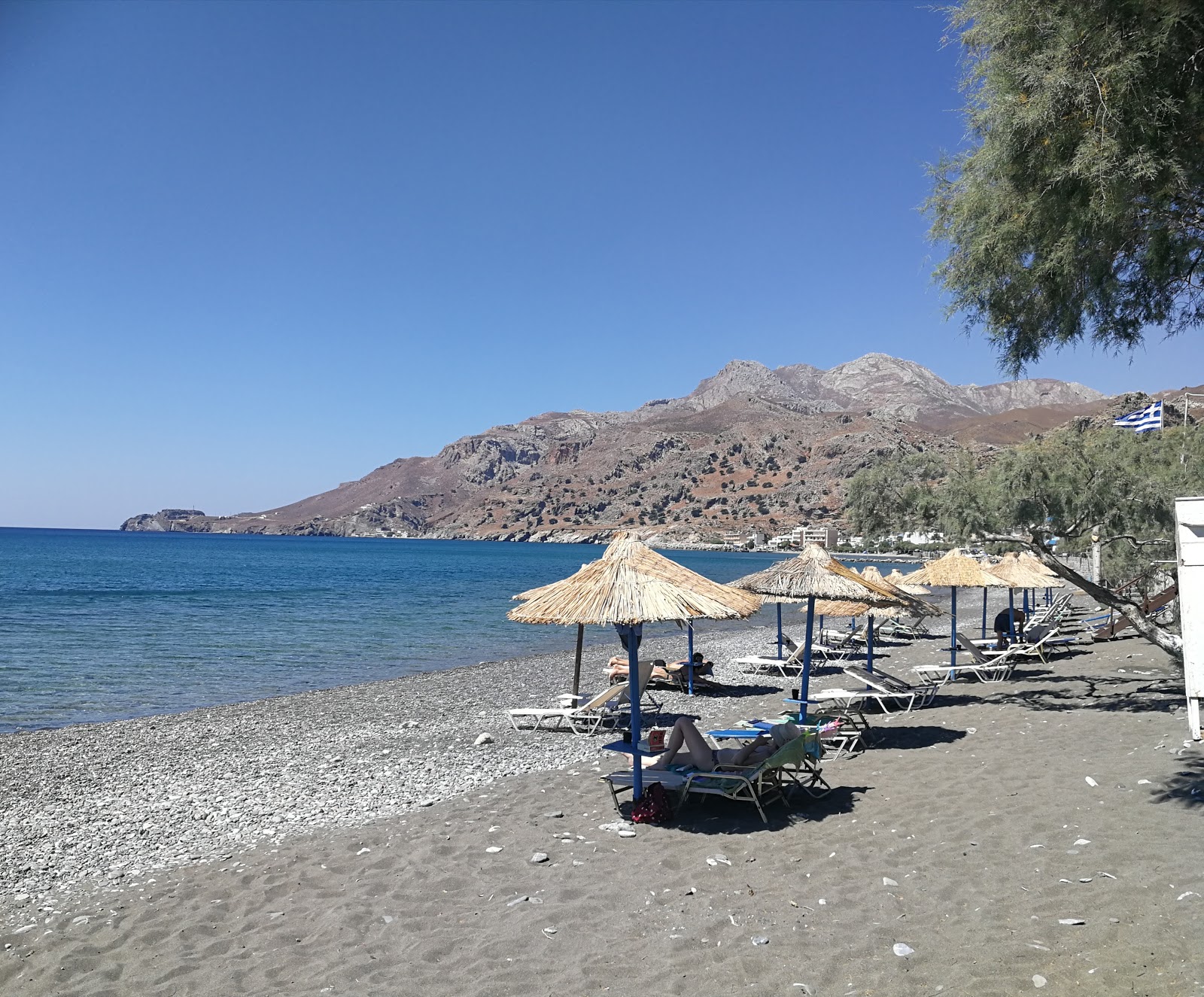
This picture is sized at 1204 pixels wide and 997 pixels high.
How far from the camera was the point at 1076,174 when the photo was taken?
4828mm

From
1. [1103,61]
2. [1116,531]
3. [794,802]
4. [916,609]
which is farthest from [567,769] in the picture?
[1116,531]

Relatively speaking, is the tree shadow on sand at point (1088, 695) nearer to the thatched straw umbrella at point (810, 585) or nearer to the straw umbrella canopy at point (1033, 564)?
the thatched straw umbrella at point (810, 585)

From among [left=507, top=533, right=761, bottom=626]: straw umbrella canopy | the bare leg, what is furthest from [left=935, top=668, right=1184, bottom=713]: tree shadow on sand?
the bare leg

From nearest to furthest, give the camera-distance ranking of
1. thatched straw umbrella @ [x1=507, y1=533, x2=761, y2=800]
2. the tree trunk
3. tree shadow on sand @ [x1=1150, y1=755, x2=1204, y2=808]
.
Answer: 1. tree shadow on sand @ [x1=1150, y1=755, x2=1204, y2=808]
2. thatched straw umbrella @ [x1=507, y1=533, x2=761, y2=800]
3. the tree trunk

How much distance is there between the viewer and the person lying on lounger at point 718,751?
23.7 feet

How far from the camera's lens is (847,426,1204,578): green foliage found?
13812 millimetres

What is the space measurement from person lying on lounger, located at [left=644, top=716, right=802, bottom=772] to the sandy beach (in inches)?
16.4

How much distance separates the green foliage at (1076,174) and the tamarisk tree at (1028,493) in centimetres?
687

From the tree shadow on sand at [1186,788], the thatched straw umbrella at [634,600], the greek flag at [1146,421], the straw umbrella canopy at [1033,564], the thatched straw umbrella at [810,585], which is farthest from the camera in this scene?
the greek flag at [1146,421]

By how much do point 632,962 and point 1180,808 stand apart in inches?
177

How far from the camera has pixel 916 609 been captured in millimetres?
10523

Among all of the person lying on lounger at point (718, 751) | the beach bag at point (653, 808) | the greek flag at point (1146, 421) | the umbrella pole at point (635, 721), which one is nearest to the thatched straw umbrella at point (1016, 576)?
the greek flag at point (1146, 421)

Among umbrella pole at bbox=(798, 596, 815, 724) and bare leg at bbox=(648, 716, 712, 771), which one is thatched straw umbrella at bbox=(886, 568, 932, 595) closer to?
umbrella pole at bbox=(798, 596, 815, 724)

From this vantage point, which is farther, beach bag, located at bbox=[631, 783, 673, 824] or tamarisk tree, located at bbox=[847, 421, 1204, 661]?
tamarisk tree, located at bbox=[847, 421, 1204, 661]
